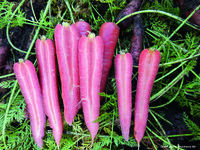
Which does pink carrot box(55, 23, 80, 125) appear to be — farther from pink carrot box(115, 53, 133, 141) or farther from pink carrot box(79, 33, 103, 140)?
pink carrot box(115, 53, 133, 141)

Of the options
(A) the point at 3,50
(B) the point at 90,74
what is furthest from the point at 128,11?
(A) the point at 3,50

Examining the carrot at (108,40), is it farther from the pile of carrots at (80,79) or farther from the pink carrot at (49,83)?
the pink carrot at (49,83)

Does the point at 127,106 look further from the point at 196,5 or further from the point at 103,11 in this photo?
the point at 196,5

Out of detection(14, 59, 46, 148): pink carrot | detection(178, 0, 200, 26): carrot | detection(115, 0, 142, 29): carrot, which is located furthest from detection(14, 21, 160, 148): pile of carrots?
detection(178, 0, 200, 26): carrot

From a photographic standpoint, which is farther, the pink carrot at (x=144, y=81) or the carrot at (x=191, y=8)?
the carrot at (x=191, y=8)

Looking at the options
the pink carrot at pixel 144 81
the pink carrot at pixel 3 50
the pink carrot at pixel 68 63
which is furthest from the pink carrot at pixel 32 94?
the pink carrot at pixel 144 81

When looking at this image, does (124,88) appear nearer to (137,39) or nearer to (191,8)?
(137,39)
